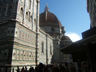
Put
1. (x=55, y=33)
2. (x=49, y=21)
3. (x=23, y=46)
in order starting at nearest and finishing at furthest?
(x=23, y=46), (x=55, y=33), (x=49, y=21)

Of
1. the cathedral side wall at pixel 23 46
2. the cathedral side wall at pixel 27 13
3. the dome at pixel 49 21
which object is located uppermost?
the dome at pixel 49 21

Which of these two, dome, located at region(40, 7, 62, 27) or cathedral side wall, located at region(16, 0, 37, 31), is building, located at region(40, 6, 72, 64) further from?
cathedral side wall, located at region(16, 0, 37, 31)

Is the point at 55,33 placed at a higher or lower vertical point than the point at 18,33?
higher

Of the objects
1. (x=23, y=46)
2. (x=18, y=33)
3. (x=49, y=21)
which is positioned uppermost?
(x=49, y=21)

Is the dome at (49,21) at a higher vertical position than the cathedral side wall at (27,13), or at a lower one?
higher

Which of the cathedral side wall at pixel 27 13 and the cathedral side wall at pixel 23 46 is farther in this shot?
the cathedral side wall at pixel 27 13

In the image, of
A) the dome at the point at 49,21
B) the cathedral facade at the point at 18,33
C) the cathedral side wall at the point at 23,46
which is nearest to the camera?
the cathedral facade at the point at 18,33

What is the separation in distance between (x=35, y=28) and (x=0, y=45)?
7762 mm

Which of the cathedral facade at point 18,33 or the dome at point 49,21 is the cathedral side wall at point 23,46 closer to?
the cathedral facade at point 18,33

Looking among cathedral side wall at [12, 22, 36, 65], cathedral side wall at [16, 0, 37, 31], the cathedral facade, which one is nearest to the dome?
the cathedral facade

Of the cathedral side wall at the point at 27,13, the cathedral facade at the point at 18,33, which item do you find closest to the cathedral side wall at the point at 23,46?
the cathedral facade at the point at 18,33

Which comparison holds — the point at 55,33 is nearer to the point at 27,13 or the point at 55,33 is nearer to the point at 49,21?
the point at 49,21

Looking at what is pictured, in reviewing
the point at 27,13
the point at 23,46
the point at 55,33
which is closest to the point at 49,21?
the point at 55,33

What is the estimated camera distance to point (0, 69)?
1222 cm
